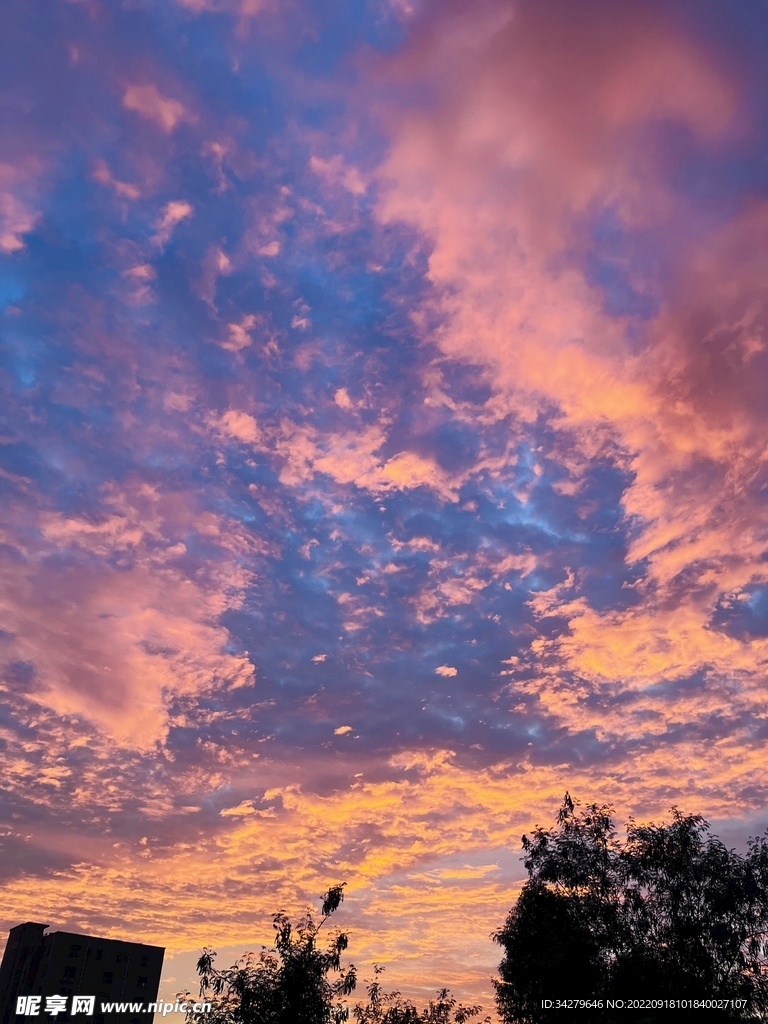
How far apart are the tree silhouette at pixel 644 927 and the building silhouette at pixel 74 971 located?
9906cm

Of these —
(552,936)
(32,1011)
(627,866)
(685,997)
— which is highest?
(627,866)

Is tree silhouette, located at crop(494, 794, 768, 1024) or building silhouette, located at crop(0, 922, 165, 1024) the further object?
building silhouette, located at crop(0, 922, 165, 1024)

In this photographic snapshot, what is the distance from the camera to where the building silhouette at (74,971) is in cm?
11112

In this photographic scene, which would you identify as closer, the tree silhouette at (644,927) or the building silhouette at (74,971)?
the tree silhouette at (644,927)

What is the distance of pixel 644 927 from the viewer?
40.2m

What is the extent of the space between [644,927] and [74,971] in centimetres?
11192

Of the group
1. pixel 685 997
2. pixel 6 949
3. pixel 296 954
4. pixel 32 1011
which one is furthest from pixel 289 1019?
pixel 6 949

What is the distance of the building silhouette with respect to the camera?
11112 cm

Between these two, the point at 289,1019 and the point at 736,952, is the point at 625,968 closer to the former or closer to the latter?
the point at 736,952

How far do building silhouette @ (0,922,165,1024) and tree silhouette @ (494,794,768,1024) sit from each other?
99.1 m

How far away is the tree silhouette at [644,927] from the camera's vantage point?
3675cm

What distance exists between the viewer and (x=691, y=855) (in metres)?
41.1

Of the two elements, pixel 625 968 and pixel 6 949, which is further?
pixel 6 949

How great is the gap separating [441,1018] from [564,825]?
97.5ft
